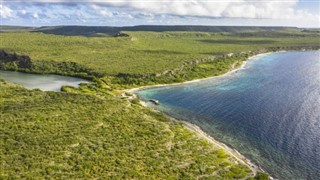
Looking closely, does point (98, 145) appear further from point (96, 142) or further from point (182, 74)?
point (182, 74)

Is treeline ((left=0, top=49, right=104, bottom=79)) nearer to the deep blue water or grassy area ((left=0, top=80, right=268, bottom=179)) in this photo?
the deep blue water

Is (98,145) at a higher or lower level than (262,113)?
higher

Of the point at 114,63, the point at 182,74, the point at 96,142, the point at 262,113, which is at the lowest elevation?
the point at 262,113

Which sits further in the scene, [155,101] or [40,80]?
[40,80]

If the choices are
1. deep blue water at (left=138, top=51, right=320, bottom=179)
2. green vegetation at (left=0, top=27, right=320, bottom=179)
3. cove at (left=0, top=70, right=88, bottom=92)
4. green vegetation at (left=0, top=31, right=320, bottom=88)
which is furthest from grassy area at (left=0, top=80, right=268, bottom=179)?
green vegetation at (left=0, top=31, right=320, bottom=88)

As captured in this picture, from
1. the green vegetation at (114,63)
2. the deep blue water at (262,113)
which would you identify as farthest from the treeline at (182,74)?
the deep blue water at (262,113)

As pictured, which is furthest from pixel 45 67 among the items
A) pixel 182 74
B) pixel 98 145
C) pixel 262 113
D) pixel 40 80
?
pixel 262 113
